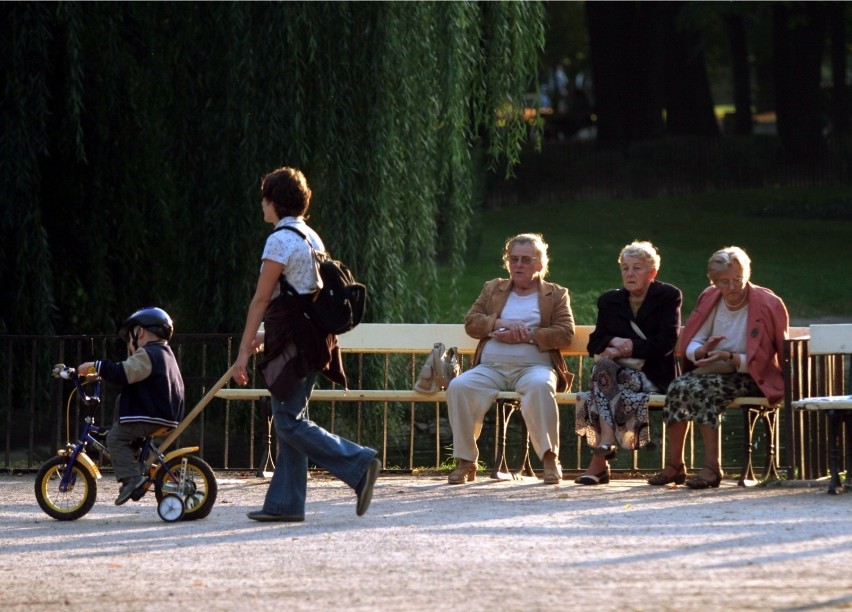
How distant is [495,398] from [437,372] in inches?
19.1

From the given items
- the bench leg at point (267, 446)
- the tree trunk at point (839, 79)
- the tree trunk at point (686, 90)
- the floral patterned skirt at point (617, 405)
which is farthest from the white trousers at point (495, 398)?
the tree trunk at point (839, 79)

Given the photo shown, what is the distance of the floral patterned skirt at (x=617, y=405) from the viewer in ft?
32.8

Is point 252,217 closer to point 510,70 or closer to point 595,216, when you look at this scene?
point 510,70

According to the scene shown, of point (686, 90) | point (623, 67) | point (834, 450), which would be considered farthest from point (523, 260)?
point (686, 90)

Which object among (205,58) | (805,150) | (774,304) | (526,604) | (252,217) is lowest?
(526,604)

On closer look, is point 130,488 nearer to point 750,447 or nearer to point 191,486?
point 191,486

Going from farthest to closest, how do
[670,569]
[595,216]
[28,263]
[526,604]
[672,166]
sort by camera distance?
[672,166]
[595,216]
[28,263]
[670,569]
[526,604]

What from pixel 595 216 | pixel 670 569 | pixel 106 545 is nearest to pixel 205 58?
pixel 106 545

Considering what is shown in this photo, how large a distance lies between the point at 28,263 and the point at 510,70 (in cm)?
445

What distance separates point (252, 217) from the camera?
13.3 meters

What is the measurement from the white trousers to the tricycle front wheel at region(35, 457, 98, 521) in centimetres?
236

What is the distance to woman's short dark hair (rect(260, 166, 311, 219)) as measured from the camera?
8266 millimetres

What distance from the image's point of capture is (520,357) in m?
10.3

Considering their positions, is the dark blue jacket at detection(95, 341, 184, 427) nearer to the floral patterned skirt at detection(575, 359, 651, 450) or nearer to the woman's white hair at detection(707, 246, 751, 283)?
the floral patterned skirt at detection(575, 359, 651, 450)
